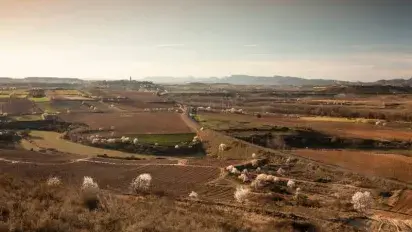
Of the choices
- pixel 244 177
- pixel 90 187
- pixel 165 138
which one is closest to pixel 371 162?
pixel 244 177

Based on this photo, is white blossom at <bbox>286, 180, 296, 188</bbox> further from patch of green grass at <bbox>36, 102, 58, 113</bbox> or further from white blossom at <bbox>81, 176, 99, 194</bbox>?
patch of green grass at <bbox>36, 102, 58, 113</bbox>

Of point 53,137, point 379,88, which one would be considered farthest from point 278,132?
point 379,88

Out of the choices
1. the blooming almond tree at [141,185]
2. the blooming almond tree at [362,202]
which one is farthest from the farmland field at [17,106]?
the blooming almond tree at [362,202]

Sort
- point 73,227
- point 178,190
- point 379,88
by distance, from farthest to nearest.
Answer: point 379,88, point 178,190, point 73,227

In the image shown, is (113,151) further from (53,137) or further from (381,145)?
(381,145)

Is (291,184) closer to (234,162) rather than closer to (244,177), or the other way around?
(244,177)
